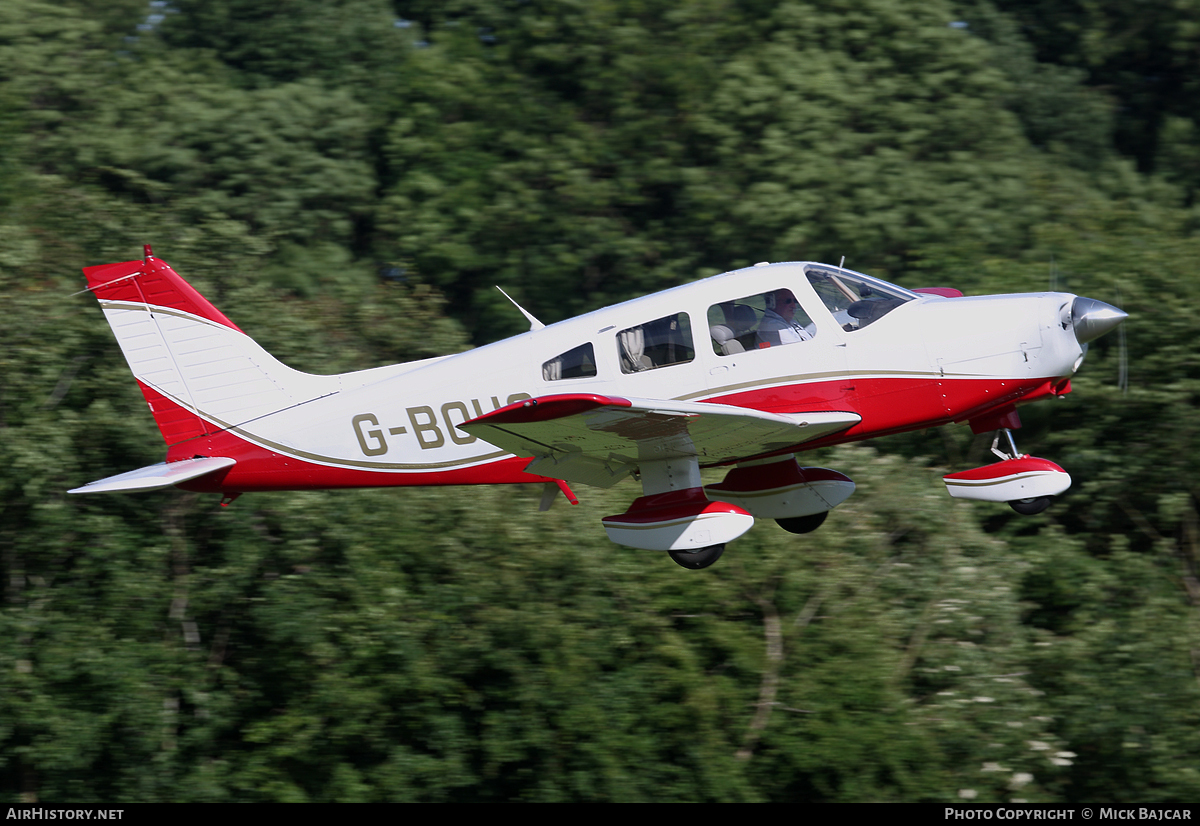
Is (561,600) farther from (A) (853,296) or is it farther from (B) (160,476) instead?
(A) (853,296)

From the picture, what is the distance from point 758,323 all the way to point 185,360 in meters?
5.18

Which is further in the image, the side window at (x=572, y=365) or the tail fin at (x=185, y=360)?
the tail fin at (x=185, y=360)

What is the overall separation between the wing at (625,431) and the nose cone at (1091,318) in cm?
175

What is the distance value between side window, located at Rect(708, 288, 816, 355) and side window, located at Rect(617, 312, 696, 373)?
0.22 meters

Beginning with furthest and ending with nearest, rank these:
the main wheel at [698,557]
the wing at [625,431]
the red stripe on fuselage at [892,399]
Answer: the main wheel at [698,557]
the red stripe on fuselage at [892,399]
the wing at [625,431]

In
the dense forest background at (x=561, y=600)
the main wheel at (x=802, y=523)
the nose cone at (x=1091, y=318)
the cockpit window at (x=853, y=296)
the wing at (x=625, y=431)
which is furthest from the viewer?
the dense forest background at (x=561, y=600)

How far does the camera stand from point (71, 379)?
1466cm

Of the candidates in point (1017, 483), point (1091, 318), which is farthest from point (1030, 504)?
point (1091, 318)

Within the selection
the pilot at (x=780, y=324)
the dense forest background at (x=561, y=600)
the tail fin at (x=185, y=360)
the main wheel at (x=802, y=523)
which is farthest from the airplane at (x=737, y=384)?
the dense forest background at (x=561, y=600)

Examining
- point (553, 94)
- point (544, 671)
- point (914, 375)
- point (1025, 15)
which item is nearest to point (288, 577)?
point (544, 671)

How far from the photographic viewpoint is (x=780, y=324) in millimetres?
8969

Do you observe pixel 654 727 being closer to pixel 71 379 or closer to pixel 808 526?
pixel 808 526

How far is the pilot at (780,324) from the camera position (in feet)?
29.4

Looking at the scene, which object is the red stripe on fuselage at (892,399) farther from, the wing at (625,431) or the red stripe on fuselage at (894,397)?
the wing at (625,431)
